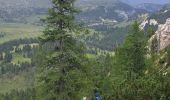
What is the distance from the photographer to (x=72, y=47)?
47812 millimetres

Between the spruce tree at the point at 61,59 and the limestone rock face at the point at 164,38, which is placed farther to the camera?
the limestone rock face at the point at 164,38

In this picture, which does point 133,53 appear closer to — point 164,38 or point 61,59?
point 61,59

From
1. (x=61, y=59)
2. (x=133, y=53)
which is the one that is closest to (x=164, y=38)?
(x=133, y=53)

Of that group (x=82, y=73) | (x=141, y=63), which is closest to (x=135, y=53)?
(x=141, y=63)

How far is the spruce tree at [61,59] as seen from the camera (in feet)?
154

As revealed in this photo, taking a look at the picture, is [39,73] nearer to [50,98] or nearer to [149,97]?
[50,98]

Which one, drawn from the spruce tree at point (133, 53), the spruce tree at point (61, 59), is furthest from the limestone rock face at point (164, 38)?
the spruce tree at point (61, 59)

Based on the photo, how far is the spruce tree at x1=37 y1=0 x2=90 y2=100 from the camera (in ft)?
154

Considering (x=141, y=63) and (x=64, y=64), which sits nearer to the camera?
(x=64, y=64)

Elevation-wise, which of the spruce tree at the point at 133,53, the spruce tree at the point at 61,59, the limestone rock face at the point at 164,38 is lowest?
the limestone rock face at the point at 164,38

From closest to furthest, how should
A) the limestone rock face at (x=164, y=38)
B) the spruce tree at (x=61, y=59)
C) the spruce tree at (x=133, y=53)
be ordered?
the spruce tree at (x=61, y=59) < the spruce tree at (x=133, y=53) < the limestone rock face at (x=164, y=38)

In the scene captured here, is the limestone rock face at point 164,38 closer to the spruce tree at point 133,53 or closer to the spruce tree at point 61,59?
the spruce tree at point 133,53

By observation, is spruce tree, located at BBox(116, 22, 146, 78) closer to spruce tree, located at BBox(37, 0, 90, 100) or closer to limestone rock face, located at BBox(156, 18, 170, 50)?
limestone rock face, located at BBox(156, 18, 170, 50)

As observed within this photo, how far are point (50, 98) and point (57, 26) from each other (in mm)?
8395
